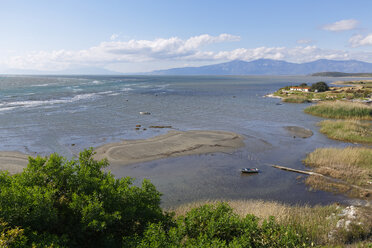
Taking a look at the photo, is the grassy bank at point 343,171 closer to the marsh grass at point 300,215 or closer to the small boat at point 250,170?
the marsh grass at point 300,215

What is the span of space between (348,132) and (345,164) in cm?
2021

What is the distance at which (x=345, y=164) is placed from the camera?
104ft

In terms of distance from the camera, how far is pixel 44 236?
438 inches

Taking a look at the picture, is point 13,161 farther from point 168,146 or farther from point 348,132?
point 348,132

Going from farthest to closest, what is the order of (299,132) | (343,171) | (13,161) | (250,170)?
(299,132)
(13,161)
(250,170)
(343,171)

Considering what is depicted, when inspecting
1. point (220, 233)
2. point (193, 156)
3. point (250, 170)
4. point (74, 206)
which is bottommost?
point (250, 170)

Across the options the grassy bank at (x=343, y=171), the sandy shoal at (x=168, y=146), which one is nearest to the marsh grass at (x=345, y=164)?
the grassy bank at (x=343, y=171)

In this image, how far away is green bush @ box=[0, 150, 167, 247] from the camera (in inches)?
449

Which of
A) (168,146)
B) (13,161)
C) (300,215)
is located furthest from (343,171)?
(13,161)

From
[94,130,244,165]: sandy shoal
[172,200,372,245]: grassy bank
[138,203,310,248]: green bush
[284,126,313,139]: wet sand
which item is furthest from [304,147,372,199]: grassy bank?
[138,203,310,248]: green bush

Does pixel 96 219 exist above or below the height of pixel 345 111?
below

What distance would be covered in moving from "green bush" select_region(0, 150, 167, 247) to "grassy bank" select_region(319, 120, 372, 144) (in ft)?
149

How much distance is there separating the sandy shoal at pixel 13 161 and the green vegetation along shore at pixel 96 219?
20808 millimetres

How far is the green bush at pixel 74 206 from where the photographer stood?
37.4 feet
